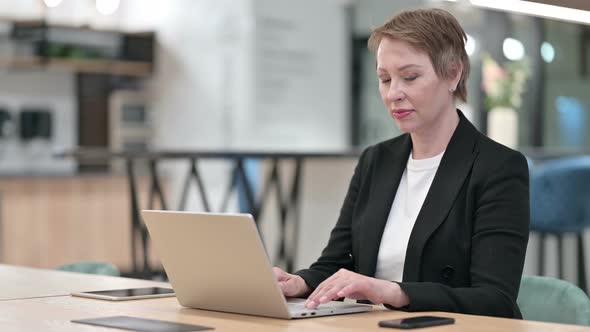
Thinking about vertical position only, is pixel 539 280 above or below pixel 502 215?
below

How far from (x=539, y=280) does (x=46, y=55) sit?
6.57 meters

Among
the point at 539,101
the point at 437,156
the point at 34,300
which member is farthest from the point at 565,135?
the point at 34,300

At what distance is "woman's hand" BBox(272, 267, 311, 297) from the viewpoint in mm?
1923

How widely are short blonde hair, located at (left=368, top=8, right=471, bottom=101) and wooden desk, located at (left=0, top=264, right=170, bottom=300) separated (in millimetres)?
731

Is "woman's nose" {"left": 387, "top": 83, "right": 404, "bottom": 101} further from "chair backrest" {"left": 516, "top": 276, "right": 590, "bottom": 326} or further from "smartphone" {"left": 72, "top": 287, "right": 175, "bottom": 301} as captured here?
"smartphone" {"left": 72, "top": 287, "right": 175, "bottom": 301}

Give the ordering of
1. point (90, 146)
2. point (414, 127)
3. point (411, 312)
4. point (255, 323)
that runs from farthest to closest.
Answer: point (90, 146), point (414, 127), point (411, 312), point (255, 323)

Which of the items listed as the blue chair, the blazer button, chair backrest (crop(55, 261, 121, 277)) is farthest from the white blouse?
the blue chair

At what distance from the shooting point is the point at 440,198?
1951mm

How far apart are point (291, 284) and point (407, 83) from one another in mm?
450

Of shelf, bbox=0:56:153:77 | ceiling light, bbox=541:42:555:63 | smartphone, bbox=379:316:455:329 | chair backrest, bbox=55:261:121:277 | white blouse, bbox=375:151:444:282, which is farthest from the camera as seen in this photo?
shelf, bbox=0:56:153:77

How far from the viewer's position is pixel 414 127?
78.8 inches

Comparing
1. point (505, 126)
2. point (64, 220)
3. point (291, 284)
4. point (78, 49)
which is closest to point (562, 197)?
point (505, 126)

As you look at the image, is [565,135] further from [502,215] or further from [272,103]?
[502,215]

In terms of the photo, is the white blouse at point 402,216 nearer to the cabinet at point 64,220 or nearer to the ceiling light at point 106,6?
the cabinet at point 64,220
